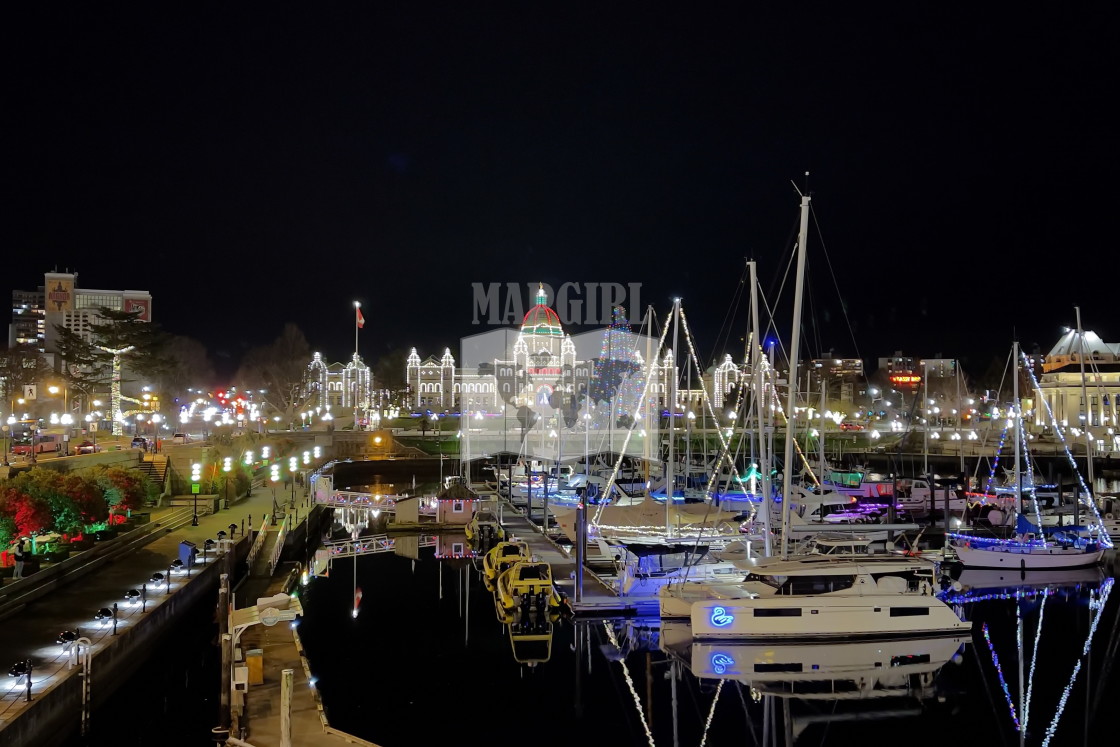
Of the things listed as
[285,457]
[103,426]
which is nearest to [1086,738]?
[285,457]

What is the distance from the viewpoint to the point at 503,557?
28109 millimetres

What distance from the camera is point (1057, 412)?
334 feet

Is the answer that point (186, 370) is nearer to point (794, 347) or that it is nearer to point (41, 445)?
point (41, 445)

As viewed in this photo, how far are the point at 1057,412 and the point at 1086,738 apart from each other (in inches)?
3775

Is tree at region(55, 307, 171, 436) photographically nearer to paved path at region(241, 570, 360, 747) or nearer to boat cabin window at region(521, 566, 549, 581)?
boat cabin window at region(521, 566, 549, 581)

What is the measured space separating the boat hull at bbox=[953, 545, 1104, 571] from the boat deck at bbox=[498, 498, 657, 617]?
1282 centimetres

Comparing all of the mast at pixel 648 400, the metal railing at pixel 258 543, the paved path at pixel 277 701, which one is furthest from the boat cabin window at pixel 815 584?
the metal railing at pixel 258 543

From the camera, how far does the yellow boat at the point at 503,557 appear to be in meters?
28.0

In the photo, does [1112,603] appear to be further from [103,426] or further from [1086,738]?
[103,426]

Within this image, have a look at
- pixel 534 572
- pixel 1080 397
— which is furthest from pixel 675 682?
pixel 1080 397

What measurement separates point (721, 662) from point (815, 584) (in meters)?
3.14

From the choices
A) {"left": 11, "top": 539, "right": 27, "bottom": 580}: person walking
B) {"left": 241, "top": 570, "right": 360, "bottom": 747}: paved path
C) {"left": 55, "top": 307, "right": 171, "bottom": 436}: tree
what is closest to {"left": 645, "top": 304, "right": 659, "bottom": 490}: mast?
{"left": 241, "top": 570, "right": 360, "bottom": 747}: paved path

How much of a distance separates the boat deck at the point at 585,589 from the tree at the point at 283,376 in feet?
205

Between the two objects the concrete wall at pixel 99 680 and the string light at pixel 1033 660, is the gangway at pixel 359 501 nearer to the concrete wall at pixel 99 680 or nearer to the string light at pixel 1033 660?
the concrete wall at pixel 99 680
